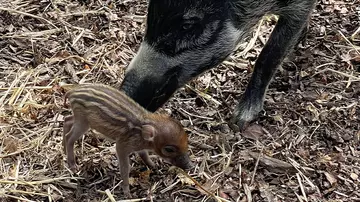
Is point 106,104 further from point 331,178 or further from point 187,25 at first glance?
point 331,178

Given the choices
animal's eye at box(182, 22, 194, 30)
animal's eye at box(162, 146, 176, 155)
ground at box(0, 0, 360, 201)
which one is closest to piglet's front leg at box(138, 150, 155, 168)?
ground at box(0, 0, 360, 201)

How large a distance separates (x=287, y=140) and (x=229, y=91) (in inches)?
24.5

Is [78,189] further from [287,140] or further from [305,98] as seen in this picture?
[305,98]

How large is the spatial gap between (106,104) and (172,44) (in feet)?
1.98

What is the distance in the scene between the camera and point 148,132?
11.0 ft

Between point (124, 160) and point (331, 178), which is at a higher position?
point (124, 160)

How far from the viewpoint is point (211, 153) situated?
13.5 ft

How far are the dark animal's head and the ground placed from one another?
1.42 feet

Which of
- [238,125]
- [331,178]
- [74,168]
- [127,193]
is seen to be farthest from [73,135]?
[331,178]

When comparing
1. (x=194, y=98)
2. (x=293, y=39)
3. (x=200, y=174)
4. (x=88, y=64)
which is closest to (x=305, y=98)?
(x=293, y=39)

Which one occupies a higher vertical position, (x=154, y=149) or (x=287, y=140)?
(x=154, y=149)

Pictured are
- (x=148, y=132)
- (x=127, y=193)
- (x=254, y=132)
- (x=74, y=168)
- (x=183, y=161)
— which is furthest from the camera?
(x=254, y=132)

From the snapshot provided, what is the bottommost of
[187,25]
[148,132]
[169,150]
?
[169,150]

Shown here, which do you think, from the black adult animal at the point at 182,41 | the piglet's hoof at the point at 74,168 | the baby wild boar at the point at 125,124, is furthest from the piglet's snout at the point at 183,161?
the piglet's hoof at the point at 74,168
